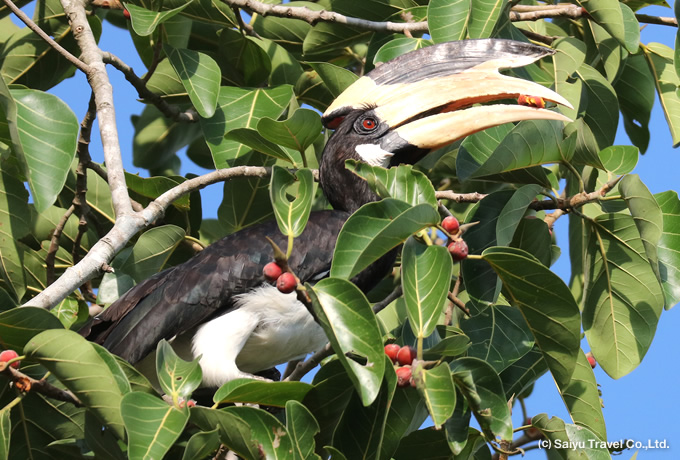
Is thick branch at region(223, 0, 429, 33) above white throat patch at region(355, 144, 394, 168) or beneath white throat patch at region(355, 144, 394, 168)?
above

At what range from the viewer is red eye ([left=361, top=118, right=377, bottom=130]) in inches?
167

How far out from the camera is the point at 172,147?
4.96 meters

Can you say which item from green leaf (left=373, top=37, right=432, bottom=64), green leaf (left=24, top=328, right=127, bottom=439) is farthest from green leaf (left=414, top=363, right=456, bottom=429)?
green leaf (left=373, top=37, right=432, bottom=64)

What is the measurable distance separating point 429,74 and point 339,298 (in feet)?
6.13

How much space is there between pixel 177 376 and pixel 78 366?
26cm

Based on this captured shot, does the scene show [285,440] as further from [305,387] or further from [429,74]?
[429,74]

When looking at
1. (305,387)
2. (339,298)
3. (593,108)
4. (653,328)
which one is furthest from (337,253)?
(593,108)

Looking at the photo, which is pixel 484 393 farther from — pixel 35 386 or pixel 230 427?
pixel 35 386

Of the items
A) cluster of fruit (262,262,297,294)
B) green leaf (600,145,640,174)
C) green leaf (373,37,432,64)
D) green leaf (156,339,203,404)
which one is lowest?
green leaf (156,339,203,404)

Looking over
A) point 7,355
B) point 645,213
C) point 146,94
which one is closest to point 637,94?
point 645,213

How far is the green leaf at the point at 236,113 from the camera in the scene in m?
3.85

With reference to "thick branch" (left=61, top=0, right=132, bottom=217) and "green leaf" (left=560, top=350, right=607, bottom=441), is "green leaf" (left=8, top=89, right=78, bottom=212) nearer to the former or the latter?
"thick branch" (left=61, top=0, right=132, bottom=217)

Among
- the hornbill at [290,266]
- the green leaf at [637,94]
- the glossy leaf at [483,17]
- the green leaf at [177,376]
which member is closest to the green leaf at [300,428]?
the green leaf at [177,376]

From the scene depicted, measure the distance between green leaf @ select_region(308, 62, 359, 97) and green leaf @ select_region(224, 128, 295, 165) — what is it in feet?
2.06
